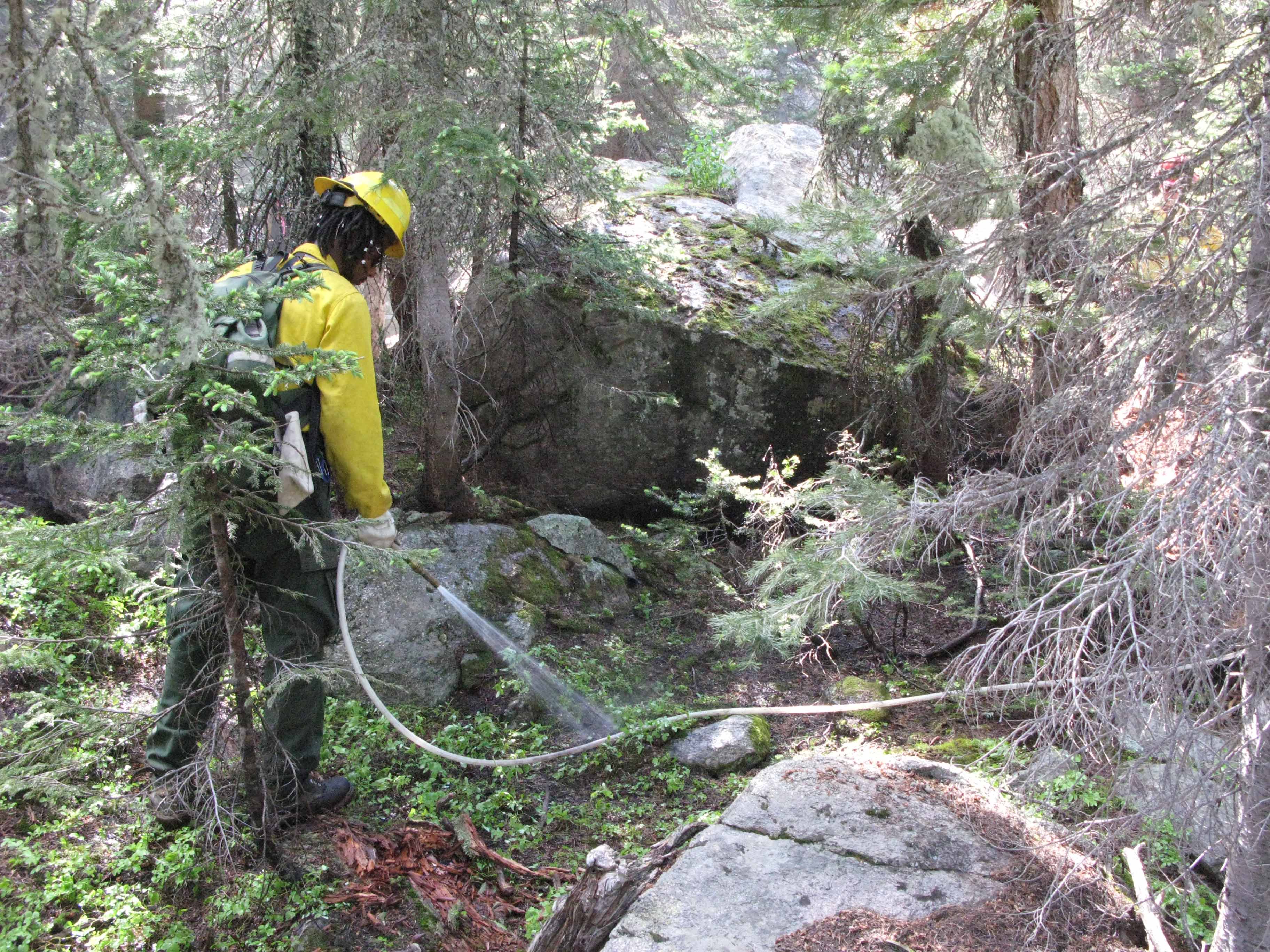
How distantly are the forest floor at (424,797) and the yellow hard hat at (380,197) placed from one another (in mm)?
2158

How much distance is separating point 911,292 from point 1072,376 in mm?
3026

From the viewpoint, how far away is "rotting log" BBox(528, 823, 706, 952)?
300cm

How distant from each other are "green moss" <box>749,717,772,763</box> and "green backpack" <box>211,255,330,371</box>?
3.11m

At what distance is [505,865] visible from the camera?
3.84 metres

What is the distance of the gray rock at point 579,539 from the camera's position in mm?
6645

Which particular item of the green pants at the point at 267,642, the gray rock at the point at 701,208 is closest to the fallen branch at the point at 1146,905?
the green pants at the point at 267,642

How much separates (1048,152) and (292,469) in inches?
134

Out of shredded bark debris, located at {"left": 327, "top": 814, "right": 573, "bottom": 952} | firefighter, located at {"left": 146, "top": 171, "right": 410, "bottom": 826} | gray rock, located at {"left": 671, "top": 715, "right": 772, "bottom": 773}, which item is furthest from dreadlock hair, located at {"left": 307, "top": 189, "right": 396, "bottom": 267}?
gray rock, located at {"left": 671, "top": 715, "right": 772, "bottom": 773}

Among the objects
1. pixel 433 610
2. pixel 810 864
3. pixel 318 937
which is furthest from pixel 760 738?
pixel 318 937

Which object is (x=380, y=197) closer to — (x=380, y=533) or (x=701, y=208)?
(x=380, y=533)

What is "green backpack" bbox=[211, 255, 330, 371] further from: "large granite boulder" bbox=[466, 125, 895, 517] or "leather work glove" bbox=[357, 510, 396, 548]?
"large granite boulder" bbox=[466, 125, 895, 517]

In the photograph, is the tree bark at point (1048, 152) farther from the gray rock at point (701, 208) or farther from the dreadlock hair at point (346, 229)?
the gray rock at point (701, 208)

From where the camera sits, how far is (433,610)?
213 inches

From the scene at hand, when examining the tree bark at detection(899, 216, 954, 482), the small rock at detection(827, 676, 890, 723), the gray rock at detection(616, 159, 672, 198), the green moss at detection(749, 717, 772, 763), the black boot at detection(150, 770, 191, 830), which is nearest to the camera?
the black boot at detection(150, 770, 191, 830)
